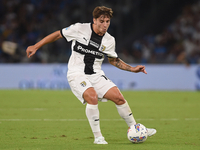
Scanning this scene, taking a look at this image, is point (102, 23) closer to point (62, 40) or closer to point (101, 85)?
point (101, 85)

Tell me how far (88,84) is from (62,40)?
1523cm

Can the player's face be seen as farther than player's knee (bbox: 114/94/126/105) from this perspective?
No

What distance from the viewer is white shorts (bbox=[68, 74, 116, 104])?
5277mm

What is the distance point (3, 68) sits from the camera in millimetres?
17203

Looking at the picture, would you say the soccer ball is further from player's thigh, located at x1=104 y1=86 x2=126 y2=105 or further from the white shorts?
the white shorts

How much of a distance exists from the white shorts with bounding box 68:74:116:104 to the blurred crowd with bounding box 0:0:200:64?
1173 centimetres

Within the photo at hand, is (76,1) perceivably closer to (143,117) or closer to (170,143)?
(143,117)

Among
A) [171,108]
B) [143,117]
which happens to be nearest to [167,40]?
[171,108]

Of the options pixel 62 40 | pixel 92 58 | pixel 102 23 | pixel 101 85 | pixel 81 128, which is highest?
pixel 102 23

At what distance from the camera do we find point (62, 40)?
66.4ft

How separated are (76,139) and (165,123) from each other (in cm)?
263

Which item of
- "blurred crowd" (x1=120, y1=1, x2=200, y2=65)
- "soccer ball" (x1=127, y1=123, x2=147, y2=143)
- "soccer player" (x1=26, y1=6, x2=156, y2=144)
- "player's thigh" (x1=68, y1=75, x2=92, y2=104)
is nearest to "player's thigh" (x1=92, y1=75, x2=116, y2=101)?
"soccer player" (x1=26, y1=6, x2=156, y2=144)

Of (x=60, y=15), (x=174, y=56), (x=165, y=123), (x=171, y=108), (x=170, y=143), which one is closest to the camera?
(x=170, y=143)

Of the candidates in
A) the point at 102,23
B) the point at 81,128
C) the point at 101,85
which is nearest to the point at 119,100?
the point at 101,85
